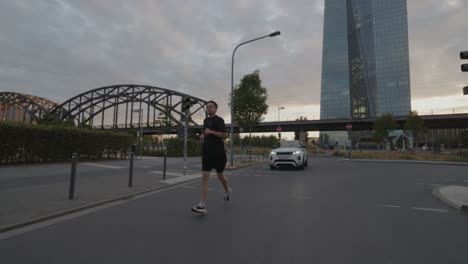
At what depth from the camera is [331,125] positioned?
70.1m

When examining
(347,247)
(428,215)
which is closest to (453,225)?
(428,215)

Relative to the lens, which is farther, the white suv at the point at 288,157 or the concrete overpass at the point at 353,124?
the concrete overpass at the point at 353,124

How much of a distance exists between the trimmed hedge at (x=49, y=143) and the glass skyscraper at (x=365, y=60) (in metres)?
98.9

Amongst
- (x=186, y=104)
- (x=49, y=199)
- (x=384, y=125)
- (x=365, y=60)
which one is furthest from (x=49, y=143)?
(x=365, y=60)

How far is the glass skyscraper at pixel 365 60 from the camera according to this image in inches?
3767

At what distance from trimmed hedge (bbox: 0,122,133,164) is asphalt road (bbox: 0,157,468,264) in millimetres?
11382

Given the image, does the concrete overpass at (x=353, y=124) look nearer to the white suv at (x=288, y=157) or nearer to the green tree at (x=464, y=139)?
the green tree at (x=464, y=139)

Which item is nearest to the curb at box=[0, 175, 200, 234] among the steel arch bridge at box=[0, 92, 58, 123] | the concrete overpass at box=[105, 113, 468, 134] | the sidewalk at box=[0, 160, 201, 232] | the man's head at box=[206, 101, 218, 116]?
the sidewalk at box=[0, 160, 201, 232]

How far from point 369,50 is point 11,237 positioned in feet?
390

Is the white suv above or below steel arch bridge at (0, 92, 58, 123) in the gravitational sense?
below

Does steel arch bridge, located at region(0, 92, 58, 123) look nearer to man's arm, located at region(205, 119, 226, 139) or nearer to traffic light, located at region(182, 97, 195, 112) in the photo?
traffic light, located at region(182, 97, 195, 112)

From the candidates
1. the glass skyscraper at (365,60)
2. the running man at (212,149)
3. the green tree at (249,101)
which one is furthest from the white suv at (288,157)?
the glass skyscraper at (365,60)

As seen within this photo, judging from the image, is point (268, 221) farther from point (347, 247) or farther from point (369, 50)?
point (369, 50)

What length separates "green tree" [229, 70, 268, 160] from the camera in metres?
20.2
